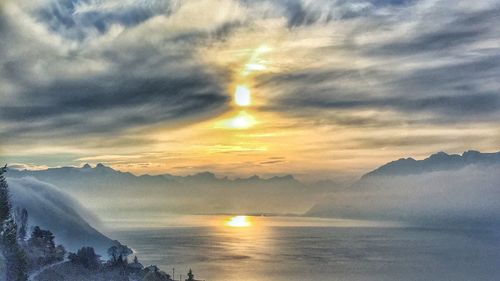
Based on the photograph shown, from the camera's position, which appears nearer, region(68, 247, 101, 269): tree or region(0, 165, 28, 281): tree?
region(0, 165, 28, 281): tree

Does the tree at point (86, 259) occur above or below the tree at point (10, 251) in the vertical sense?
below

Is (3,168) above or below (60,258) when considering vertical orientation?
above

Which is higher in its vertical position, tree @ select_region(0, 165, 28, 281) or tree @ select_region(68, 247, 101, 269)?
tree @ select_region(0, 165, 28, 281)

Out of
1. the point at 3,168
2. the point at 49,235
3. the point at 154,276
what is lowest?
the point at 154,276

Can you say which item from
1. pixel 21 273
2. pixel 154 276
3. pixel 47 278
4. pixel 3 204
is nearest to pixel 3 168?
pixel 3 204

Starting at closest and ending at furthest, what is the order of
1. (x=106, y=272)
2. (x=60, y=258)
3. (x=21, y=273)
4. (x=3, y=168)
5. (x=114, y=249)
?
(x=21, y=273) → (x=3, y=168) → (x=106, y=272) → (x=60, y=258) → (x=114, y=249)

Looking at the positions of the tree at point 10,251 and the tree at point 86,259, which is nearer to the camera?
the tree at point 10,251

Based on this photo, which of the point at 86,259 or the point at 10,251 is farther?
the point at 86,259

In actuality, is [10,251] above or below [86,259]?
above

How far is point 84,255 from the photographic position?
538 ft

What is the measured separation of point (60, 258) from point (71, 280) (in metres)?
35.0

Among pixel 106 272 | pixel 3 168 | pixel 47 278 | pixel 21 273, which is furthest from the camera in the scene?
pixel 106 272

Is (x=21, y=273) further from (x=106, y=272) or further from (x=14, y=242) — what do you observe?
(x=106, y=272)

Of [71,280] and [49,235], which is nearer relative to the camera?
[71,280]
